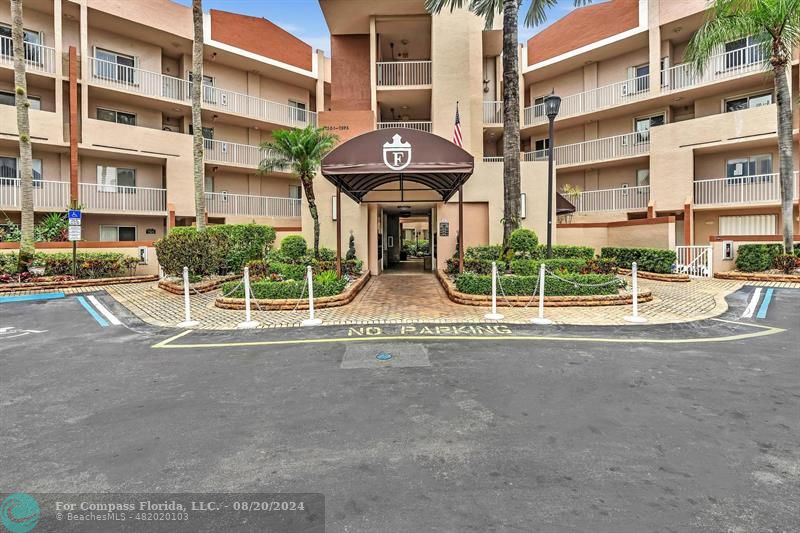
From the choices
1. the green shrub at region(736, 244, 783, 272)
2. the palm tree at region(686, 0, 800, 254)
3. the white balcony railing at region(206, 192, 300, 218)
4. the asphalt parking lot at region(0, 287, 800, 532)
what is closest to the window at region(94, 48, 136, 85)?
the white balcony railing at region(206, 192, 300, 218)

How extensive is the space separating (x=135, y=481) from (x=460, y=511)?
2342 millimetres

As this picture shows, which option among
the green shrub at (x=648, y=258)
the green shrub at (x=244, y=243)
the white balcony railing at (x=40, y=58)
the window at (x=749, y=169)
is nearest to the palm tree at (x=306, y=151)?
the green shrub at (x=244, y=243)

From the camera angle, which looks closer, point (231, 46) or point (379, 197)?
point (379, 197)

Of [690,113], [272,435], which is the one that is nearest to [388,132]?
[272,435]

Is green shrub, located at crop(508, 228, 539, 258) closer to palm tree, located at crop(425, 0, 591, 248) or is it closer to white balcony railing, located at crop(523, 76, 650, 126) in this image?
palm tree, located at crop(425, 0, 591, 248)

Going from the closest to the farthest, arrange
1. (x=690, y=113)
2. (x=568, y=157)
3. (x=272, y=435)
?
(x=272, y=435), (x=690, y=113), (x=568, y=157)

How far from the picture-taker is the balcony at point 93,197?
18.2m

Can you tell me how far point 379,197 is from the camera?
17047 millimetres

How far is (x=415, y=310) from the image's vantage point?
10.2 meters

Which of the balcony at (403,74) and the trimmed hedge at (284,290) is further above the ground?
the balcony at (403,74)

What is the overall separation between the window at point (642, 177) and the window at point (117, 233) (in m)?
27.2

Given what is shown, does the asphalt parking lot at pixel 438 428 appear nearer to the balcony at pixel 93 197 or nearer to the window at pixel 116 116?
the balcony at pixel 93 197

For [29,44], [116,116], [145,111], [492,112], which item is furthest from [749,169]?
[29,44]

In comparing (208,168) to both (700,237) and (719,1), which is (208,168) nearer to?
(719,1)
